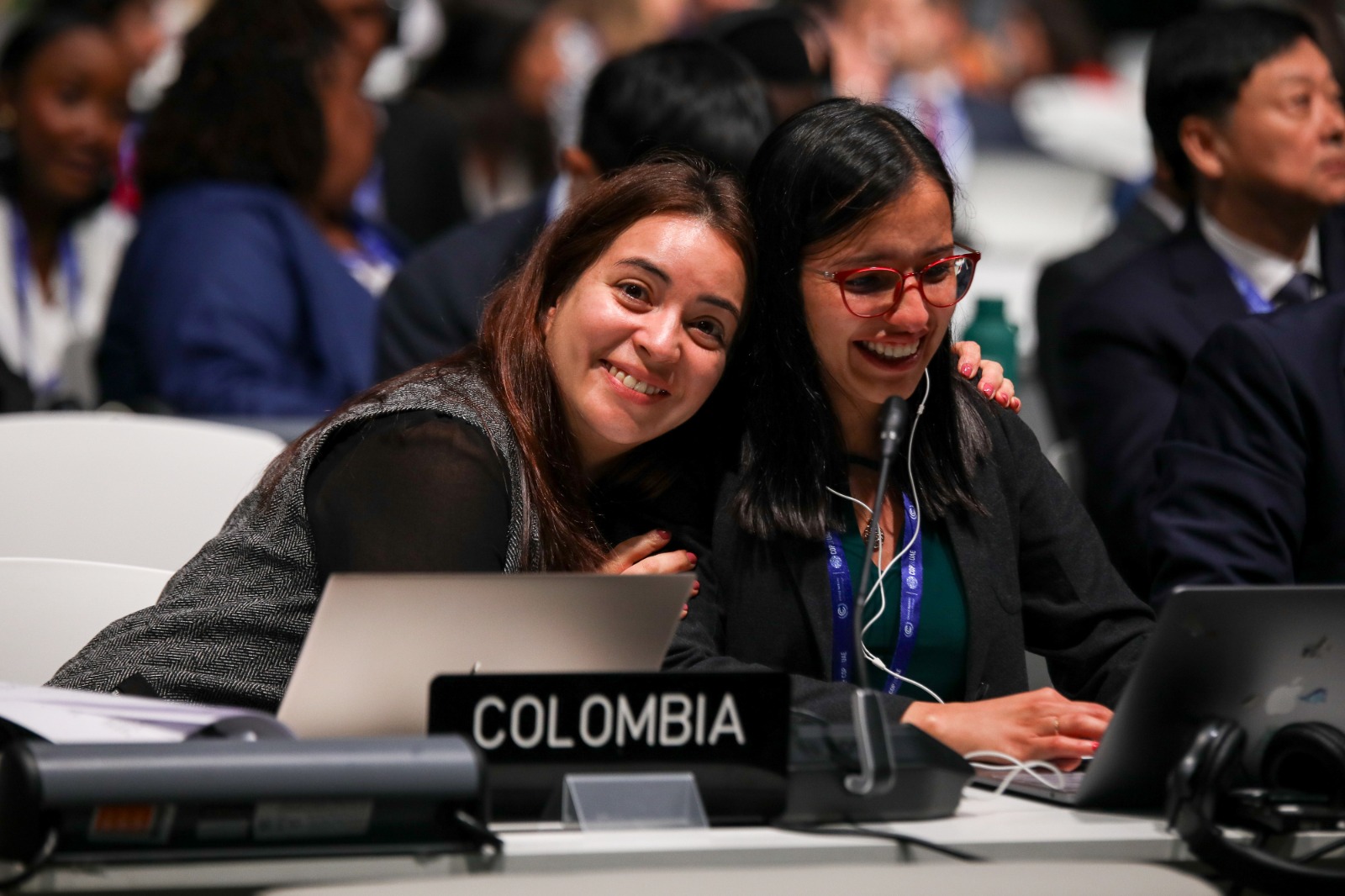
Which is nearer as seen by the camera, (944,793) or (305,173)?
(944,793)

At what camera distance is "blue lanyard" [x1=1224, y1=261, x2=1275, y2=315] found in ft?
9.80

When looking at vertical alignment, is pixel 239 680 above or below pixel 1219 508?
below

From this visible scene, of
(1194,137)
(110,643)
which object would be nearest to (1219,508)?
(1194,137)

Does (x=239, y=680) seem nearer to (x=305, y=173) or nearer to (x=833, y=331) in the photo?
(x=833, y=331)

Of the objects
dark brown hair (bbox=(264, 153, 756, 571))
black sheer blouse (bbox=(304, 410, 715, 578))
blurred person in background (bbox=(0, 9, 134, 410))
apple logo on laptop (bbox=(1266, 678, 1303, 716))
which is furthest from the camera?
blurred person in background (bbox=(0, 9, 134, 410))

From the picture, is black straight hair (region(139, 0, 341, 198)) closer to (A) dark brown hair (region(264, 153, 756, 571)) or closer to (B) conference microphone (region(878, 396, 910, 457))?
(A) dark brown hair (region(264, 153, 756, 571))

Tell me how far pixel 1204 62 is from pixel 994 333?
65 cm

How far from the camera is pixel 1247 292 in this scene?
3.02m

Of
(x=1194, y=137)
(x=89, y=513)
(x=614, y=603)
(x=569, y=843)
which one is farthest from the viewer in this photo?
(x=1194, y=137)

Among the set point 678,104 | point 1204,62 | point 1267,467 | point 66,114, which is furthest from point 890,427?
point 66,114

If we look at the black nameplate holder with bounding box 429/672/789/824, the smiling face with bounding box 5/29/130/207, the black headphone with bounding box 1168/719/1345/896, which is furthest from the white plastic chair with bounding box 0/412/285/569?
the smiling face with bounding box 5/29/130/207

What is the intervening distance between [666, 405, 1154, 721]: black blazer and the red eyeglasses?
256mm

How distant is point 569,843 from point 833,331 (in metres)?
0.85

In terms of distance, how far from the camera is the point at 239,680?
68.1 inches
